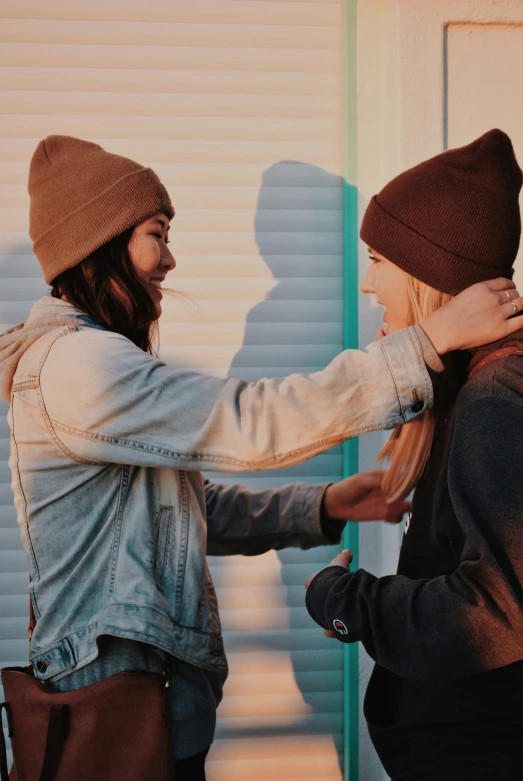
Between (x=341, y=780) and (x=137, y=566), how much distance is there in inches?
82.4

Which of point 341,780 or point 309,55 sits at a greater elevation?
point 309,55

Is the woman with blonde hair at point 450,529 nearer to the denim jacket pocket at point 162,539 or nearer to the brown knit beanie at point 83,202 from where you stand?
the denim jacket pocket at point 162,539

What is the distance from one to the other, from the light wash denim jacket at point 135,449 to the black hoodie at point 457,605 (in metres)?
0.19

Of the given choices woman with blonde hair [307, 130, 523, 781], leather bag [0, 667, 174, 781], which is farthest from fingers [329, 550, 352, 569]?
leather bag [0, 667, 174, 781]

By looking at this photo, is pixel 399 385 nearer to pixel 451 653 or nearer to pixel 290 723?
pixel 451 653

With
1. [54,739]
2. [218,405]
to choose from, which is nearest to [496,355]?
[218,405]

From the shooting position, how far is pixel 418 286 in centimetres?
206

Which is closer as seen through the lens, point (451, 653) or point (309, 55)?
point (451, 653)

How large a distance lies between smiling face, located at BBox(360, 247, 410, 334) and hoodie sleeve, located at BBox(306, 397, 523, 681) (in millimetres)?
424

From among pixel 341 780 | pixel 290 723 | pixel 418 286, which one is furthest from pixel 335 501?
pixel 341 780

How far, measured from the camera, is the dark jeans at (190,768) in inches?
79.8

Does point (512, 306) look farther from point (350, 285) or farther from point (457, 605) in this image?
point (350, 285)

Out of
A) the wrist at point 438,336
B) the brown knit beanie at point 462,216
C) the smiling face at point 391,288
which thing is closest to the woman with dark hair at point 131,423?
the wrist at point 438,336

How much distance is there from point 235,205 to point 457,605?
219 cm
